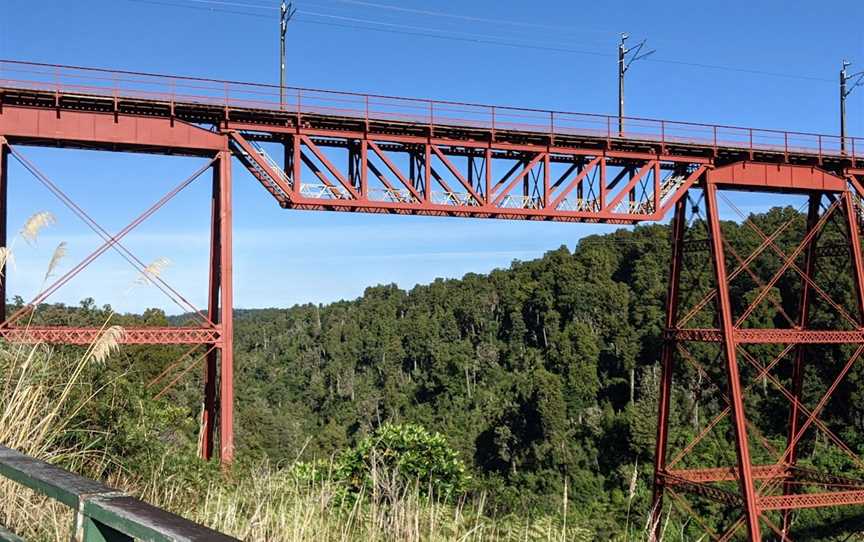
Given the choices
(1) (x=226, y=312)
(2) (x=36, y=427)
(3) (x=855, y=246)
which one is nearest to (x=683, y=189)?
(3) (x=855, y=246)

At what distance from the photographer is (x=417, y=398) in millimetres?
64375

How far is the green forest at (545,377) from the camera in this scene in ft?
117

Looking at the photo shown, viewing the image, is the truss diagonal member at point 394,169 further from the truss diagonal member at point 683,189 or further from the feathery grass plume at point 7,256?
the feathery grass plume at point 7,256

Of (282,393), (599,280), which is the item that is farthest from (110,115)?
(282,393)

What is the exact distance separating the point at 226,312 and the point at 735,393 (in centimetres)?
897

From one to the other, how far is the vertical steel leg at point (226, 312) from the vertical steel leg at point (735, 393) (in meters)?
8.40

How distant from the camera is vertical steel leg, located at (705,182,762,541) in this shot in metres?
→ 12.8

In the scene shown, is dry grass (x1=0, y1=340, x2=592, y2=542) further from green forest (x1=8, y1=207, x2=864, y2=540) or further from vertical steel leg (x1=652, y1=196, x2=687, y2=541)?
green forest (x1=8, y1=207, x2=864, y2=540)

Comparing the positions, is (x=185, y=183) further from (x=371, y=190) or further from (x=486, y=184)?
(x=486, y=184)

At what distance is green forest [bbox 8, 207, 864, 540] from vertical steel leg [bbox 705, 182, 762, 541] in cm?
537

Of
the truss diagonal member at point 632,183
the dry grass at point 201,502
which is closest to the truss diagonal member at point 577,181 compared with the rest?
the truss diagonal member at point 632,183

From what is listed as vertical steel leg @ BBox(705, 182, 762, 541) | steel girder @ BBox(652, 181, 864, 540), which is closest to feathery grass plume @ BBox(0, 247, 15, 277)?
steel girder @ BBox(652, 181, 864, 540)

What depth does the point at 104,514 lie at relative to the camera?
5.58ft

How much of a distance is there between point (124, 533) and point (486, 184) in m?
12.4
